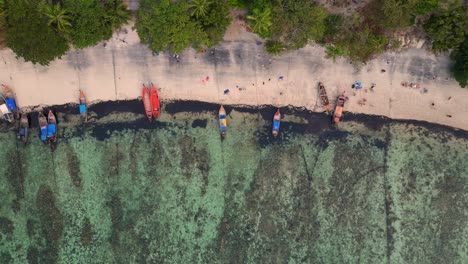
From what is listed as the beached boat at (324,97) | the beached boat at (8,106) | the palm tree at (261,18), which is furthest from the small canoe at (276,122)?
the beached boat at (8,106)

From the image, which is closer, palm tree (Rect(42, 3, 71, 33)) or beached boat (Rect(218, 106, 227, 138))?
palm tree (Rect(42, 3, 71, 33))

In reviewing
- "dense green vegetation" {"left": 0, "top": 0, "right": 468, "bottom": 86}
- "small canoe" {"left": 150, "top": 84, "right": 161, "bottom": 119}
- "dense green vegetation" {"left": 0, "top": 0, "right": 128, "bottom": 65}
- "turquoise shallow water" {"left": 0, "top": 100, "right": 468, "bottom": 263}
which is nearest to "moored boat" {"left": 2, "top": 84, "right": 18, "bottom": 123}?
"turquoise shallow water" {"left": 0, "top": 100, "right": 468, "bottom": 263}

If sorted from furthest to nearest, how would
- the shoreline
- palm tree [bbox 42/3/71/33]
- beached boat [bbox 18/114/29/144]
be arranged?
1. the shoreline
2. beached boat [bbox 18/114/29/144]
3. palm tree [bbox 42/3/71/33]

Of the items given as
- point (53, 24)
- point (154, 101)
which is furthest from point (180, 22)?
point (53, 24)

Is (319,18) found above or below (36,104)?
above

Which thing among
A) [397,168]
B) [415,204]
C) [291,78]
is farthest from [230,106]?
[415,204]

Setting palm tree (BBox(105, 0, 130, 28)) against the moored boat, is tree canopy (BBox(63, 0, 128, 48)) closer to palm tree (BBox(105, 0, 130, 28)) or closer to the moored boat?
palm tree (BBox(105, 0, 130, 28))

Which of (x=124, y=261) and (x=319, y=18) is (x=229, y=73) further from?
(x=124, y=261)
